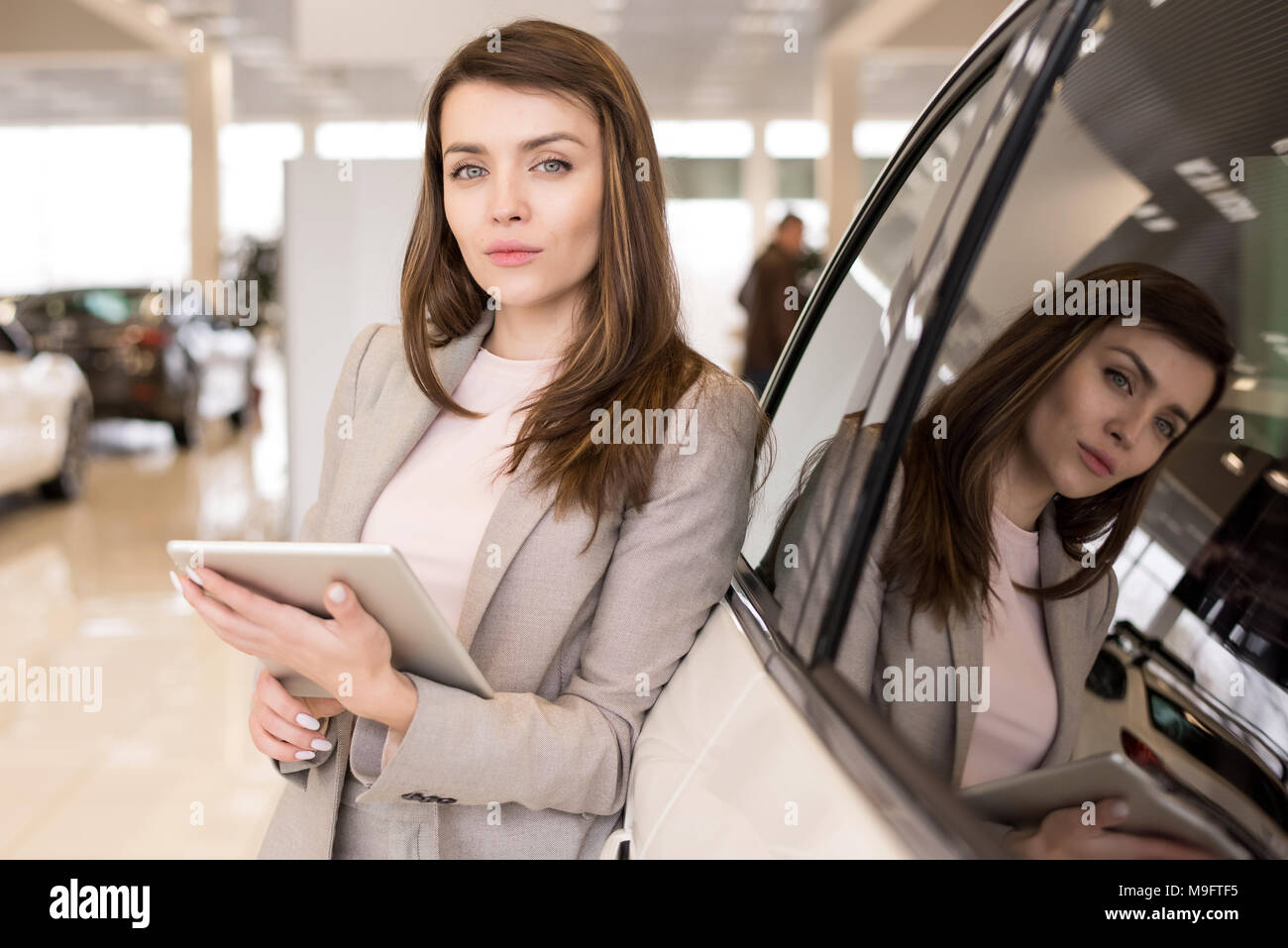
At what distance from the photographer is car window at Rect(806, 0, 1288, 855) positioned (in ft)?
2.42

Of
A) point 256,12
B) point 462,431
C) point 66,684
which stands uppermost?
point 256,12

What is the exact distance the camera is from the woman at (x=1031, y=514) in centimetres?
75

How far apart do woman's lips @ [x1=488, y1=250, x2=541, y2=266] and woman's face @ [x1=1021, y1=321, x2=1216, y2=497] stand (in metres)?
0.71

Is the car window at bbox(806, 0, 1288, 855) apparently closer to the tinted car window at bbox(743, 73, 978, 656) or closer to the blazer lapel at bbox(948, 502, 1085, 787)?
the blazer lapel at bbox(948, 502, 1085, 787)

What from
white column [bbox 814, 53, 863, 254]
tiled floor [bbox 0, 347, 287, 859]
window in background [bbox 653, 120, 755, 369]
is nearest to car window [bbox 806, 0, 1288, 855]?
tiled floor [bbox 0, 347, 287, 859]

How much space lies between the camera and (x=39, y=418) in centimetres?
721

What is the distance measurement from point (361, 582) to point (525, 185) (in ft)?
1.76

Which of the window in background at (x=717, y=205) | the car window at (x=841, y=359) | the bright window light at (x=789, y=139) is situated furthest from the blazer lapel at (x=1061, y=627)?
the bright window light at (x=789, y=139)

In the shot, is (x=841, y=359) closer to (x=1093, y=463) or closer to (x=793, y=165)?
(x=1093, y=463)

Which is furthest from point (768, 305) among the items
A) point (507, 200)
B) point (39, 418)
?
point (507, 200)
